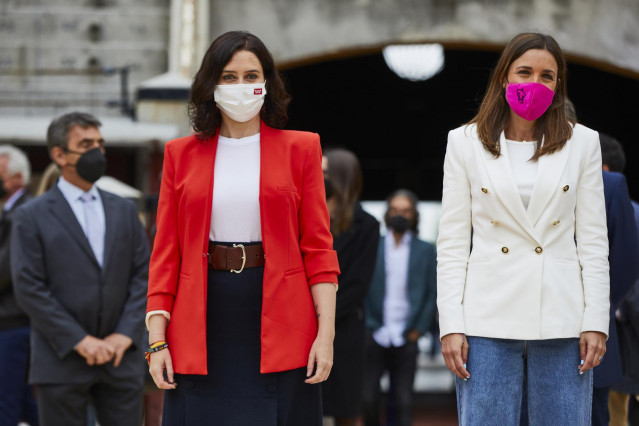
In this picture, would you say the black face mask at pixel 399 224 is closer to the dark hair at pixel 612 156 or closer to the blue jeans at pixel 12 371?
the dark hair at pixel 612 156

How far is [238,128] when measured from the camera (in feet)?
14.0

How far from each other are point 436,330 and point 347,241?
870 centimetres

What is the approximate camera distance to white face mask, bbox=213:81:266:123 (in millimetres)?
4137

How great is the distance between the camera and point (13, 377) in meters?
6.74

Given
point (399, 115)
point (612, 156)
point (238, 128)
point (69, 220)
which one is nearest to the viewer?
point (238, 128)

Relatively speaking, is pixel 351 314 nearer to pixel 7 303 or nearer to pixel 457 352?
pixel 7 303

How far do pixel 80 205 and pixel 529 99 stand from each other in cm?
286

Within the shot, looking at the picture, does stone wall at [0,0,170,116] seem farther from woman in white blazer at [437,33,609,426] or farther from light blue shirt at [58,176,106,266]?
woman in white blazer at [437,33,609,426]

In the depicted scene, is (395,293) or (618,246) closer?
(618,246)

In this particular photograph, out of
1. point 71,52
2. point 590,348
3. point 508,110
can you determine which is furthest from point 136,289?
point 71,52

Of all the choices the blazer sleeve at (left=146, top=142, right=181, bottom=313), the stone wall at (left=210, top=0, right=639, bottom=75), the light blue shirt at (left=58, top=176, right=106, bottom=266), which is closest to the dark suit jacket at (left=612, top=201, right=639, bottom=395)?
the light blue shirt at (left=58, top=176, right=106, bottom=266)

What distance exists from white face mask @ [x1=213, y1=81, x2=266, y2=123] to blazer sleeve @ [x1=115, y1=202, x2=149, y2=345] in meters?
2.11

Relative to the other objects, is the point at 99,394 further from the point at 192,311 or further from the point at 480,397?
the point at 480,397

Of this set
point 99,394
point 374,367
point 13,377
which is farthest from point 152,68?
point 99,394
